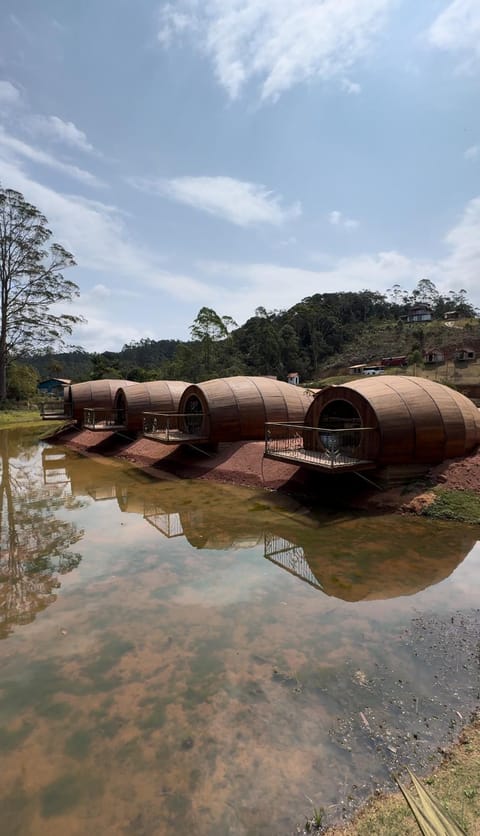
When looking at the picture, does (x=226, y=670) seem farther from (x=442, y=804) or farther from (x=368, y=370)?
(x=368, y=370)

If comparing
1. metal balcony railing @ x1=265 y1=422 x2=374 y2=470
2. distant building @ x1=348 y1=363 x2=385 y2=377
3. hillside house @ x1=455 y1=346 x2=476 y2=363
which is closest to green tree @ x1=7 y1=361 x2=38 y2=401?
distant building @ x1=348 y1=363 x2=385 y2=377

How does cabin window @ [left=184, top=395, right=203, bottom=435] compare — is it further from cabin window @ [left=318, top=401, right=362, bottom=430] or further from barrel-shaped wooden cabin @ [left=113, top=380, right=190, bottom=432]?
cabin window @ [left=318, top=401, right=362, bottom=430]

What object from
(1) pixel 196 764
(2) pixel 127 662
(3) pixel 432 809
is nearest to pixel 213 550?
(2) pixel 127 662

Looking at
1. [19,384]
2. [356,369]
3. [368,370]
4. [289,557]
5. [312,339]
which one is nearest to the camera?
[289,557]

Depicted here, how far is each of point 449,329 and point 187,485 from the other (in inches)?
2780

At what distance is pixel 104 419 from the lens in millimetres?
27719

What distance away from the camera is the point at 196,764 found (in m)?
4.11

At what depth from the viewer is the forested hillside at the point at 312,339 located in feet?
203

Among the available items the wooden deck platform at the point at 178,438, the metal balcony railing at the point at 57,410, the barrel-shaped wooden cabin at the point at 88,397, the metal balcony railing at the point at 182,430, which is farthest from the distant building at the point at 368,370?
the wooden deck platform at the point at 178,438

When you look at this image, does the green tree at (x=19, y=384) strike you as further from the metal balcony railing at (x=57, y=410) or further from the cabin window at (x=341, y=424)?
the cabin window at (x=341, y=424)

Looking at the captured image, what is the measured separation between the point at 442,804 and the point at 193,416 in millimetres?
16659

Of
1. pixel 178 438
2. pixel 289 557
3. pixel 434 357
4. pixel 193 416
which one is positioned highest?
pixel 434 357

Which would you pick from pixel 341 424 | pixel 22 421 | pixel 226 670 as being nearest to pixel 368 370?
pixel 22 421

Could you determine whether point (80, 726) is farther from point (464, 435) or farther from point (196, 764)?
point (464, 435)
